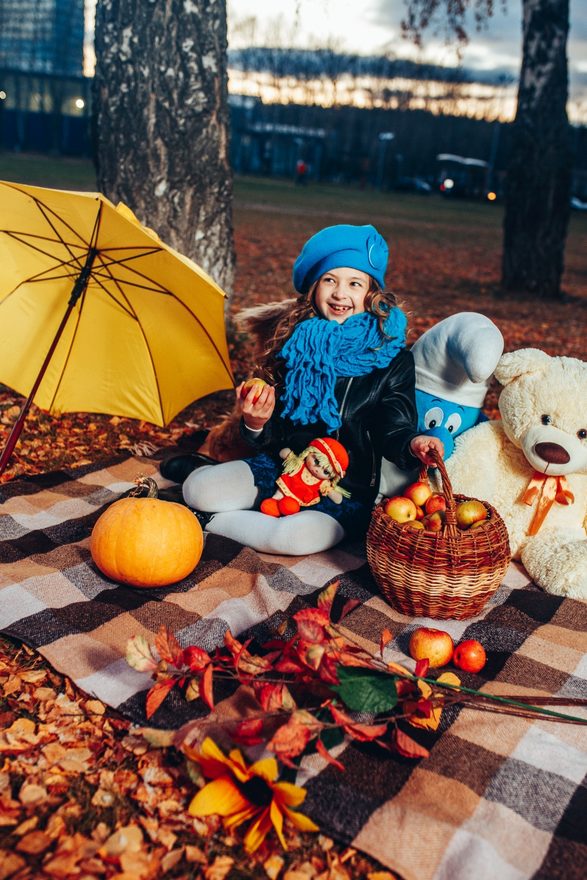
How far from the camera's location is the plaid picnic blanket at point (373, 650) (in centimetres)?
186

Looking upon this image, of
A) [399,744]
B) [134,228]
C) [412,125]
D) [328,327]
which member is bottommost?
[399,744]

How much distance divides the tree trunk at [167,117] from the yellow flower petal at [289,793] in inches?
172

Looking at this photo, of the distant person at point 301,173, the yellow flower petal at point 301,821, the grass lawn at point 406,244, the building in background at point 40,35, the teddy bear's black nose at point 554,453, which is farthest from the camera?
the building in background at point 40,35

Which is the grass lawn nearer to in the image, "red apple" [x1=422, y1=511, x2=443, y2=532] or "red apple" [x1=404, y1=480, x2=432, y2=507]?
"red apple" [x1=404, y1=480, x2=432, y2=507]

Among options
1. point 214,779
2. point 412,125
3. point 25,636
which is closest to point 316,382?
point 25,636

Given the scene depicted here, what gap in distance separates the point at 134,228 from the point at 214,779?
7.00 feet

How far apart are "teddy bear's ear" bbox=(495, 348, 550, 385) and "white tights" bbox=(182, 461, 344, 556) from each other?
3.26ft

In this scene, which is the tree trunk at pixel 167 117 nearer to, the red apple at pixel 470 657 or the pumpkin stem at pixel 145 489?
the pumpkin stem at pixel 145 489

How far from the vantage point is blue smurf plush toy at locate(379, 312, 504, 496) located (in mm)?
3342

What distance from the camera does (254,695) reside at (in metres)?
2.31

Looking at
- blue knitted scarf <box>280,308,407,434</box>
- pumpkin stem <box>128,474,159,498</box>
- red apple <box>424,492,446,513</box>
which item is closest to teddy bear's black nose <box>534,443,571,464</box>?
red apple <box>424,492,446,513</box>

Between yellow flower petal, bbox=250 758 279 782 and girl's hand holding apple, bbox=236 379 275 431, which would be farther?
girl's hand holding apple, bbox=236 379 275 431

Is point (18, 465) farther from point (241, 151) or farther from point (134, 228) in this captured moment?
point (241, 151)

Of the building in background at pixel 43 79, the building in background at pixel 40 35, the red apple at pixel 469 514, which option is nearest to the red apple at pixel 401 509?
the red apple at pixel 469 514
